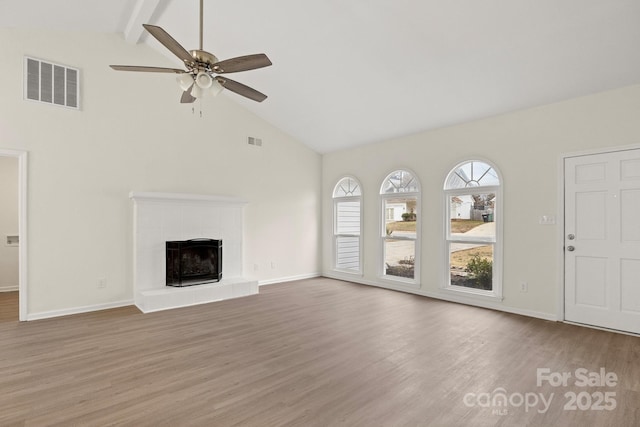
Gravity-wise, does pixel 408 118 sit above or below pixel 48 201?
above

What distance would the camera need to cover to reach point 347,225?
23.0 feet

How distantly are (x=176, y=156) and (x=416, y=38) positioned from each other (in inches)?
158

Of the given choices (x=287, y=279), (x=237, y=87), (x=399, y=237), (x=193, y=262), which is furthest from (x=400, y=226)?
(x=237, y=87)

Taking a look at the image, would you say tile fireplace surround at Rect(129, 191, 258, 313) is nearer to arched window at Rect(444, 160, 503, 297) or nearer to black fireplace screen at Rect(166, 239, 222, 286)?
black fireplace screen at Rect(166, 239, 222, 286)

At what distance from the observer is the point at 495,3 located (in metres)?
2.97

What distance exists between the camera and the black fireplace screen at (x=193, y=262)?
5047mm

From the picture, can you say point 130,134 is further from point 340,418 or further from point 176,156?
point 340,418

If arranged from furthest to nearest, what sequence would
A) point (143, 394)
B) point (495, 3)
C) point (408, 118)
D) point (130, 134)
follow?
1. point (408, 118)
2. point (130, 134)
3. point (495, 3)
4. point (143, 394)

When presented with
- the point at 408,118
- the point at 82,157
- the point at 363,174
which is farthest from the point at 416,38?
the point at 82,157

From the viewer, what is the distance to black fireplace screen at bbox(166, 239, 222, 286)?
5.05 meters

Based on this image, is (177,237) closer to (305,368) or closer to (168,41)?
(305,368)

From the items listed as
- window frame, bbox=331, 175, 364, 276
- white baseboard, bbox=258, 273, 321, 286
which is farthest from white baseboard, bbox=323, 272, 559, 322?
white baseboard, bbox=258, 273, 321, 286

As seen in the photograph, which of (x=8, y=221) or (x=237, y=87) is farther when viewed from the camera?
(x=8, y=221)

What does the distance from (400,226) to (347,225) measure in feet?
4.38
